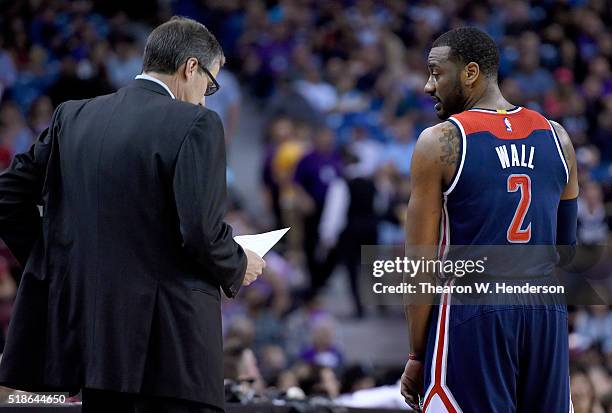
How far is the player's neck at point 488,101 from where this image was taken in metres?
4.05

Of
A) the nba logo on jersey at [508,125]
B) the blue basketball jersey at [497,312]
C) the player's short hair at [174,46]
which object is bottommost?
the blue basketball jersey at [497,312]

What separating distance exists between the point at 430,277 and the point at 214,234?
2.93ft

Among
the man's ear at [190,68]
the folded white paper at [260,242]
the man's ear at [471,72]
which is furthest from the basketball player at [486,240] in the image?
the man's ear at [190,68]

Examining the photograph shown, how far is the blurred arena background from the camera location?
10.2m

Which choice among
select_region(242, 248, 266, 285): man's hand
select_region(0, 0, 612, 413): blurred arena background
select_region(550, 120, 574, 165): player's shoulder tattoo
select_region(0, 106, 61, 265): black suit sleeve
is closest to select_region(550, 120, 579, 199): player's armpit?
select_region(550, 120, 574, 165): player's shoulder tattoo

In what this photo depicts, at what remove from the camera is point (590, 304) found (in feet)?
33.1

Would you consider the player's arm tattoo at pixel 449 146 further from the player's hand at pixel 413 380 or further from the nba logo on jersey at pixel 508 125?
the player's hand at pixel 413 380

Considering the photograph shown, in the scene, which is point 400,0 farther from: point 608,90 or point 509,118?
point 509,118

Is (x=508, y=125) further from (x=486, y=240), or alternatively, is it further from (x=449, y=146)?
(x=486, y=240)

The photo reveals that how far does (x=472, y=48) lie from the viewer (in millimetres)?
4035

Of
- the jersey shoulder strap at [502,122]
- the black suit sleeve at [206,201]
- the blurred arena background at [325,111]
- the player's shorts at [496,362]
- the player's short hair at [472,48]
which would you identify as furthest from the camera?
the blurred arena background at [325,111]

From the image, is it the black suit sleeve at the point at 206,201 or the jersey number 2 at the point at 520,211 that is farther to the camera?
the jersey number 2 at the point at 520,211

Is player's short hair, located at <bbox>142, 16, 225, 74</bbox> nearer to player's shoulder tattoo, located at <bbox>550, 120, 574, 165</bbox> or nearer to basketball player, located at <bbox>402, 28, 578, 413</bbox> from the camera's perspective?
basketball player, located at <bbox>402, 28, 578, 413</bbox>

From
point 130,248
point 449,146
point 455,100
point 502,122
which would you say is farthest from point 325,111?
point 130,248
